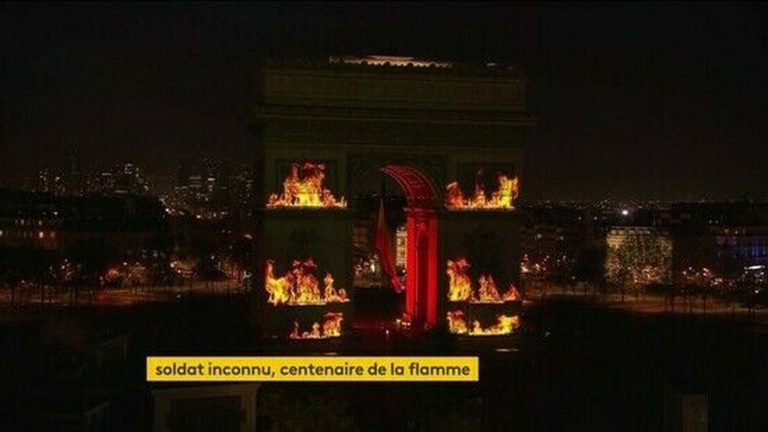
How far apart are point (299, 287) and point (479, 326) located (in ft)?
17.8

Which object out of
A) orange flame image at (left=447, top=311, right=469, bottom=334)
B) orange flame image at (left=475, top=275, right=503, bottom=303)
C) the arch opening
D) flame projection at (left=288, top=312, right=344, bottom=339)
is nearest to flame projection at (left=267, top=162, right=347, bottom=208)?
the arch opening

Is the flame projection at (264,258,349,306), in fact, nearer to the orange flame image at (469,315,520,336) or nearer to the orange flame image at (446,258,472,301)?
the orange flame image at (446,258,472,301)

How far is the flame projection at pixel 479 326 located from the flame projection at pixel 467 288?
48 centimetres

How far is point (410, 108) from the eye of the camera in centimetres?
2664

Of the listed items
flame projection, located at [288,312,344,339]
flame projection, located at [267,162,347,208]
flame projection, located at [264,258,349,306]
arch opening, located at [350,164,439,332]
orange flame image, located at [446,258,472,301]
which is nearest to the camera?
flame projection, located at [288,312,344,339]

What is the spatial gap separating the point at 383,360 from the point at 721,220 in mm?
69170

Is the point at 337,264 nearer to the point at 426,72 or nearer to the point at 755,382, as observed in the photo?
the point at 426,72

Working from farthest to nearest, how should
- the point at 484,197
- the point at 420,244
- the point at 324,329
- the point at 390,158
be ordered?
the point at 420,244
the point at 484,197
the point at 390,158
the point at 324,329

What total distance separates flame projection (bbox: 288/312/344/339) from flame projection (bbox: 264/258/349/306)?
0.46 metres

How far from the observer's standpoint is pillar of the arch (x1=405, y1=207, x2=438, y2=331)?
1083 inches
